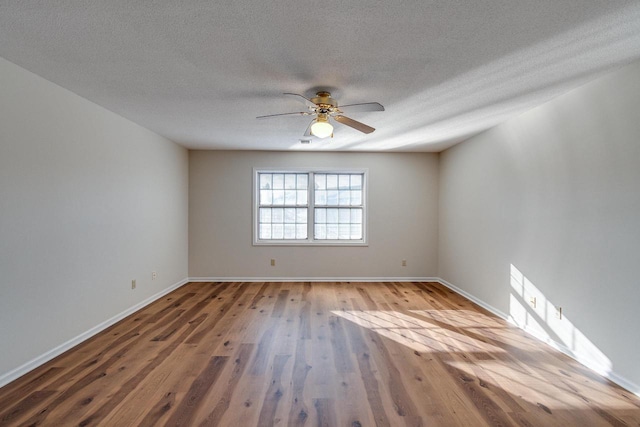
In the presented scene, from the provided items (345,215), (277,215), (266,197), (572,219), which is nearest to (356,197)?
(345,215)

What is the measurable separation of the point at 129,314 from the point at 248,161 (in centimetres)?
299

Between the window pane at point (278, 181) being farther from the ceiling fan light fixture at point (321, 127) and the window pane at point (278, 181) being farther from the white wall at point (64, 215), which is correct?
the ceiling fan light fixture at point (321, 127)

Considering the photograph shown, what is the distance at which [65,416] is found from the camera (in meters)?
1.94

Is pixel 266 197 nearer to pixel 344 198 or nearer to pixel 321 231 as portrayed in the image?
pixel 321 231

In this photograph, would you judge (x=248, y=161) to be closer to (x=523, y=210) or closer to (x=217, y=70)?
(x=217, y=70)

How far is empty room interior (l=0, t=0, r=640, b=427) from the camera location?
6.25 feet

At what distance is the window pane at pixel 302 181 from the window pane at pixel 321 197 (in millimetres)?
254

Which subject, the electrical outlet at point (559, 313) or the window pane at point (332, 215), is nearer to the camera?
the electrical outlet at point (559, 313)

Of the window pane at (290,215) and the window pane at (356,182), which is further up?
the window pane at (356,182)

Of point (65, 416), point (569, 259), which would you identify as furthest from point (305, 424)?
point (569, 259)

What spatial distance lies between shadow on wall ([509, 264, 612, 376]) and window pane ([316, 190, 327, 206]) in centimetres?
318

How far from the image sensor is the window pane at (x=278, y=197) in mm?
5824

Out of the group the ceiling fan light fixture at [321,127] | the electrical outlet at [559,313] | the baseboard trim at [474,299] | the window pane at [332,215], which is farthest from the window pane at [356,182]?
the electrical outlet at [559,313]

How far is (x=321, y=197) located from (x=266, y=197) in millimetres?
1011
